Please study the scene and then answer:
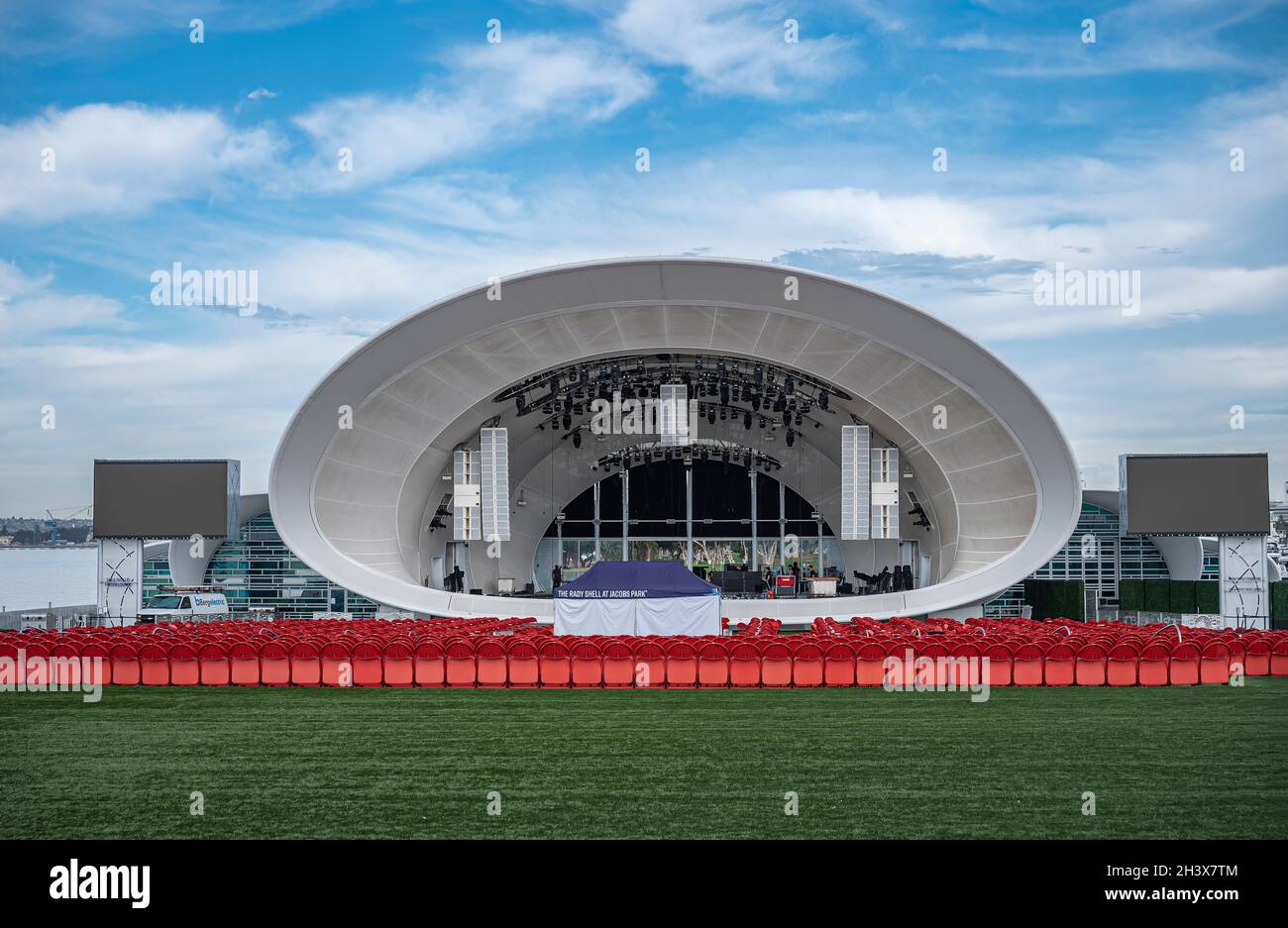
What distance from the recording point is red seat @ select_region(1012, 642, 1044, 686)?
16844 millimetres

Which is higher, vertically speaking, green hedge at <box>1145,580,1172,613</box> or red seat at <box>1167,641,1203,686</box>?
red seat at <box>1167,641,1203,686</box>

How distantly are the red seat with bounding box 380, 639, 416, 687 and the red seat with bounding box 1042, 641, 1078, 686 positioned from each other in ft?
31.5

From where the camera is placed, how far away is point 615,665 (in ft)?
55.7

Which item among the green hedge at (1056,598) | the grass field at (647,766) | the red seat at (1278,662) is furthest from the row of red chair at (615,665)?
the green hedge at (1056,598)

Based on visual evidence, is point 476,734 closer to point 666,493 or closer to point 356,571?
point 356,571

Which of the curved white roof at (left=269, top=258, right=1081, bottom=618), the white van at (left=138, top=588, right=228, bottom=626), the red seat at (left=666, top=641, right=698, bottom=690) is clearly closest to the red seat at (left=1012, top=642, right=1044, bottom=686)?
the red seat at (left=666, top=641, right=698, bottom=690)

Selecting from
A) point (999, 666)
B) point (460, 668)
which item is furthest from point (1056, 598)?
point (460, 668)

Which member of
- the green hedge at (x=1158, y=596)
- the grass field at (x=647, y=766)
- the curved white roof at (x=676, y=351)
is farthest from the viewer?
the green hedge at (x=1158, y=596)

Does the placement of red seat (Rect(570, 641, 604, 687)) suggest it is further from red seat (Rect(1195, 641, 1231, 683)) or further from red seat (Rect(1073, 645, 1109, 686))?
red seat (Rect(1195, 641, 1231, 683))

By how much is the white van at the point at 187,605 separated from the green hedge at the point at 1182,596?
99.1ft

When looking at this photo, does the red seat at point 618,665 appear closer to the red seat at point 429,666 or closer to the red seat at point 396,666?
the red seat at point 429,666

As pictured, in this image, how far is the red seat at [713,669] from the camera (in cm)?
1681
